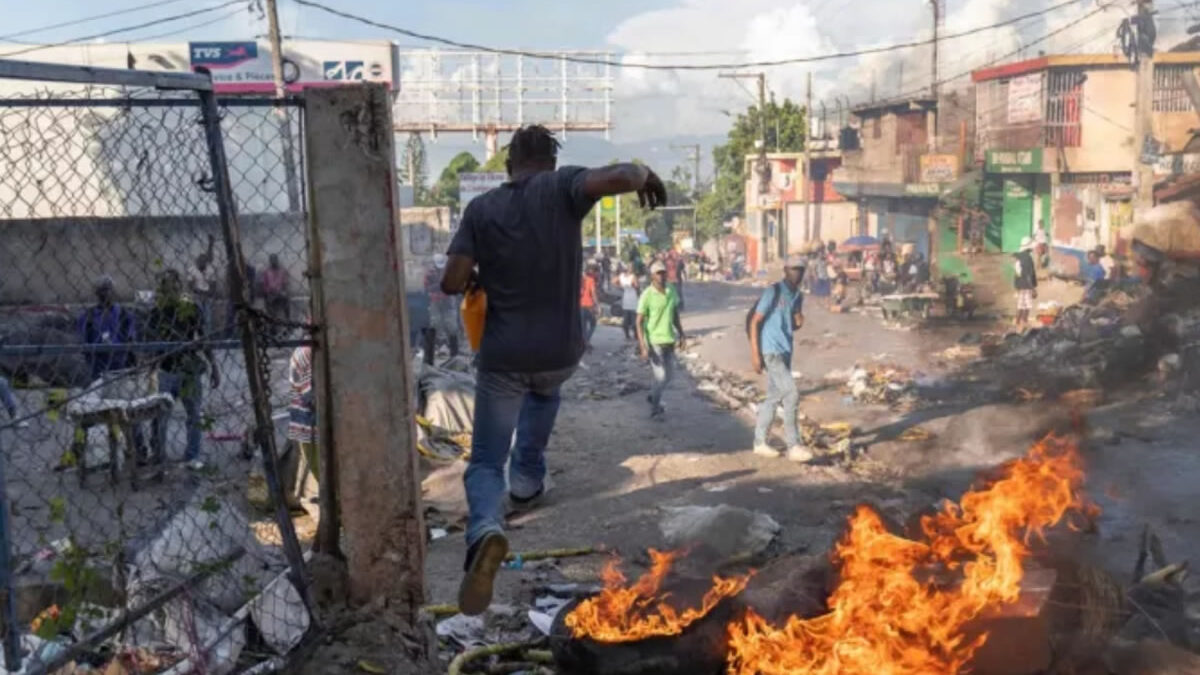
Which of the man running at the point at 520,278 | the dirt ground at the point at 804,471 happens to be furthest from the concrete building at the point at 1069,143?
the man running at the point at 520,278

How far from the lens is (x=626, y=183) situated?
421 centimetres

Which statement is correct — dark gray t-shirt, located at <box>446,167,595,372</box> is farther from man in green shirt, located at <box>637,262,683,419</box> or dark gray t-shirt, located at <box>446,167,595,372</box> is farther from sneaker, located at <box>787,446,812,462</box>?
man in green shirt, located at <box>637,262,683,419</box>

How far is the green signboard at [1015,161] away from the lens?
2994cm

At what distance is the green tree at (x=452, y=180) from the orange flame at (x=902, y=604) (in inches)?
1683

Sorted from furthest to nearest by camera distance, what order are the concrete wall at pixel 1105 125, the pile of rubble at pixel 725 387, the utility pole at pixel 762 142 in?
the utility pole at pixel 762 142 → the concrete wall at pixel 1105 125 → the pile of rubble at pixel 725 387

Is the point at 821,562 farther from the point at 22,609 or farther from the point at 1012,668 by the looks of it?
the point at 22,609

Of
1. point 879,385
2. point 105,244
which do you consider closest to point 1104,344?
point 879,385

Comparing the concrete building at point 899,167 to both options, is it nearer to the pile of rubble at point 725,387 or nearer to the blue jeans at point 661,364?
the pile of rubble at point 725,387

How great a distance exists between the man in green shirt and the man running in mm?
7761

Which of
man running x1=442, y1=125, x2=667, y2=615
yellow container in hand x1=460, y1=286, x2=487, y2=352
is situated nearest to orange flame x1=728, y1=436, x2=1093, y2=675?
man running x1=442, y1=125, x2=667, y2=615

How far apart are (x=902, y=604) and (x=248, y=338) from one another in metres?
2.75

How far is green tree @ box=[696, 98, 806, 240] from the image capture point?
57.9 metres

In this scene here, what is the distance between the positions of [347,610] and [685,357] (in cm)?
1610

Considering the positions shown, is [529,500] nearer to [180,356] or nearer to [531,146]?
[180,356]
